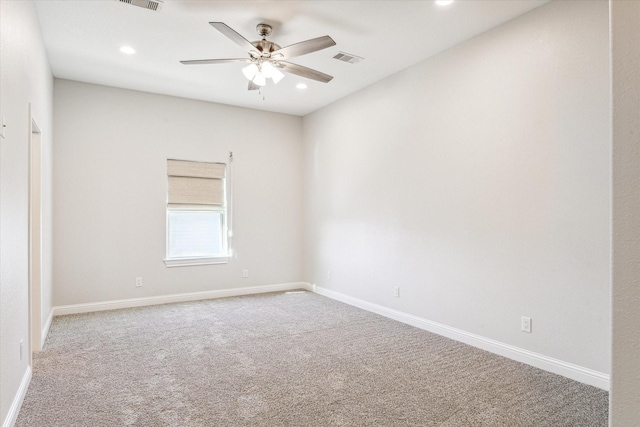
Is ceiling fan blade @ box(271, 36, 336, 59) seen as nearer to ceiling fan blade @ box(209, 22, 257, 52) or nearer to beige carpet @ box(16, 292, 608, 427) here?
ceiling fan blade @ box(209, 22, 257, 52)

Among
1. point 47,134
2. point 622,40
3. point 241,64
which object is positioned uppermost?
point 241,64

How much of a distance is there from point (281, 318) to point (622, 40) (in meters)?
4.21

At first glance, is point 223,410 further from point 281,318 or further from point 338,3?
point 338,3

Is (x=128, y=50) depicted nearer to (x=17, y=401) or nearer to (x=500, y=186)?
(x=17, y=401)

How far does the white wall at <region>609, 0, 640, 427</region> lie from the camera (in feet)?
3.08

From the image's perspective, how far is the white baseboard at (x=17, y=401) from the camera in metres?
2.17

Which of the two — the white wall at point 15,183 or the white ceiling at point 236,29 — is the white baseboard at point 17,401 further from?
the white ceiling at point 236,29

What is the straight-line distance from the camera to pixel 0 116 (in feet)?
6.72

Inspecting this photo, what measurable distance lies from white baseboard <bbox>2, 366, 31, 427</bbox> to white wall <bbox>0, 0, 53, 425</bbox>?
0.03ft

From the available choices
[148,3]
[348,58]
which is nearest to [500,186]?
[348,58]

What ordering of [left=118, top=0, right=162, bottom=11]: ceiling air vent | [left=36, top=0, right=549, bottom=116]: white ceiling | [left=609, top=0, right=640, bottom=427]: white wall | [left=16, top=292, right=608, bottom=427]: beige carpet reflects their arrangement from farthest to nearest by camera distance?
[left=36, top=0, right=549, bottom=116]: white ceiling < [left=118, top=0, right=162, bottom=11]: ceiling air vent < [left=16, top=292, right=608, bottom=427]: beige carpet < [left=609, top=0, right=640, bottom=427]: white wall

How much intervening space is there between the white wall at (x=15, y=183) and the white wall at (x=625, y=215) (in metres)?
2.72

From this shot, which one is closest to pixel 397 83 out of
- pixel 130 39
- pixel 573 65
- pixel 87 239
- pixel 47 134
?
pixel 573 65

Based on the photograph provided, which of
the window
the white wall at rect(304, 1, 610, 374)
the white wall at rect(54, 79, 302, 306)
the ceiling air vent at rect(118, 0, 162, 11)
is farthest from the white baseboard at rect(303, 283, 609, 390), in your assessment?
the ceiling air vent at rect(118, 0, 162, 11)
